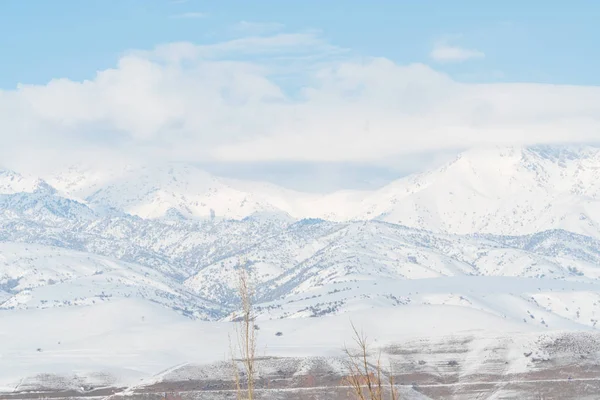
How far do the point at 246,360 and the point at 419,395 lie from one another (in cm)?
14853

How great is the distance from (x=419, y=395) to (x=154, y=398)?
50391mm

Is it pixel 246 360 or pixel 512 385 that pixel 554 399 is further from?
pixel 246 360

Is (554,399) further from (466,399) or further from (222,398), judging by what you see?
(222,398)

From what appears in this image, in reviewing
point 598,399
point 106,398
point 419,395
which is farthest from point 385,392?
point 106,398

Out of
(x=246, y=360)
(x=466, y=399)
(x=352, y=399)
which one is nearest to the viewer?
(x=246, y=360)

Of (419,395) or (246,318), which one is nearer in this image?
(246,318)

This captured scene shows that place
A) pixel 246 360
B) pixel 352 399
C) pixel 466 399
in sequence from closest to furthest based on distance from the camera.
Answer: pixel 246 360, pixel 352 399, pixel 466 399

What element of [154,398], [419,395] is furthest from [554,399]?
[154,398]

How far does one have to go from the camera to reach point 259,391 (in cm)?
19925

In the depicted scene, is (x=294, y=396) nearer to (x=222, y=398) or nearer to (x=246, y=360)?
(x=222, y=398)

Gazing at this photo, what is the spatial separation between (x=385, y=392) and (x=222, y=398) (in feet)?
101

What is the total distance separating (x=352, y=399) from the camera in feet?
576

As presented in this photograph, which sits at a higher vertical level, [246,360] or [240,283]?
[240,283]

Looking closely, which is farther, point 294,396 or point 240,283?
point 294,396
